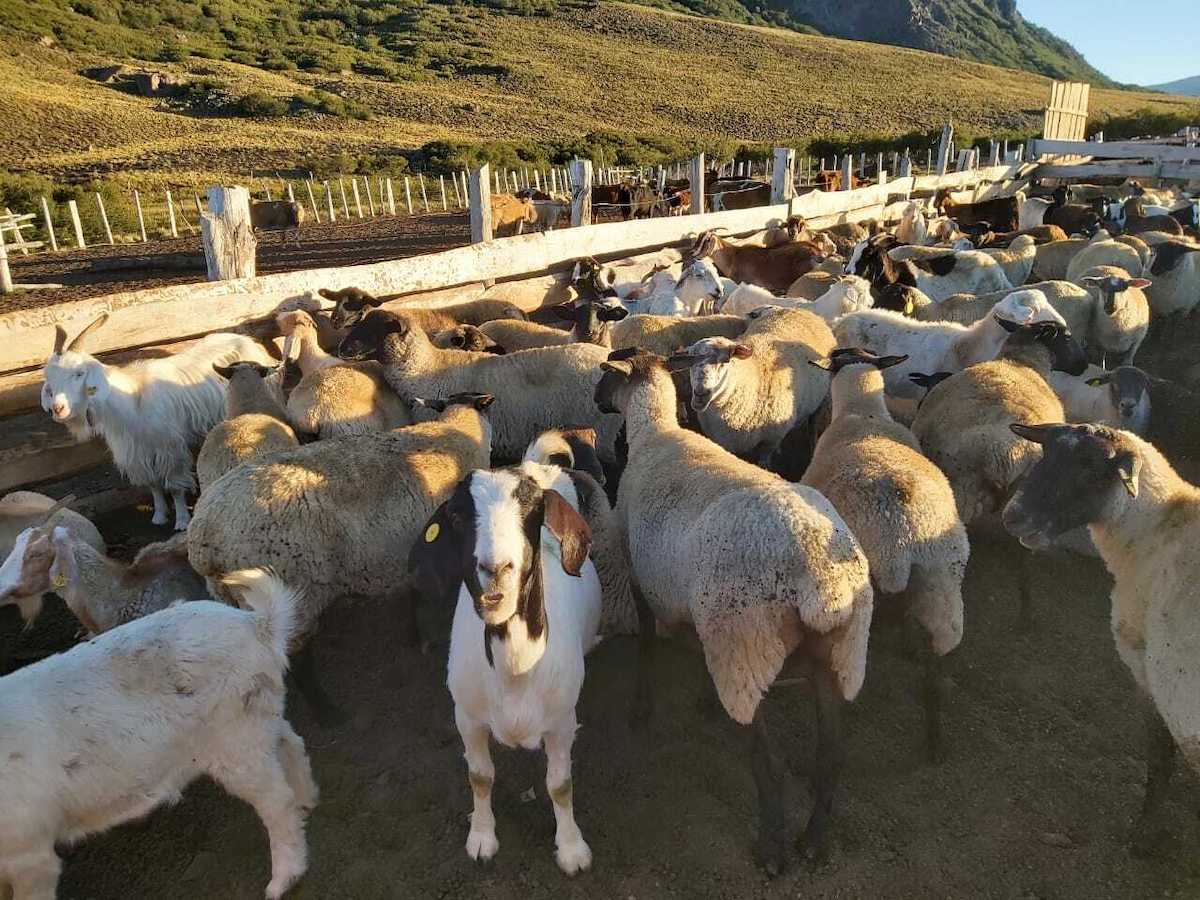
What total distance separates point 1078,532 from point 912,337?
258 cm

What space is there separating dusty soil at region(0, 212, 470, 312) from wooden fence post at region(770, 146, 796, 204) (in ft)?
22.8

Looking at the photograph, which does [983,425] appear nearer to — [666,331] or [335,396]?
[666,331]

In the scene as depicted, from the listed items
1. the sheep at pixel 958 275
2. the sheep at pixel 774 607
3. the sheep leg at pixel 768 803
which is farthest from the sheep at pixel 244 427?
the sheep at pixel 958 275

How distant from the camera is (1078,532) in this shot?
A: 5391 millimetres

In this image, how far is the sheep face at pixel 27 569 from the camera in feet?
12.6

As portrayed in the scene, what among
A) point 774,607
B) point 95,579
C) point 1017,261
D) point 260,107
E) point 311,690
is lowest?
point 311,690

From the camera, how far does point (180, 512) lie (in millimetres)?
5969

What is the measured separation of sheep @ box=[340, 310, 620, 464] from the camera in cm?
644

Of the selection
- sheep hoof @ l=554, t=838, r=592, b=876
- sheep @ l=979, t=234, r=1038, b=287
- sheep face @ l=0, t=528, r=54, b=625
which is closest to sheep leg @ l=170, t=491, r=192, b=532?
sheep face @ l=0, t=528, r=54, b=625

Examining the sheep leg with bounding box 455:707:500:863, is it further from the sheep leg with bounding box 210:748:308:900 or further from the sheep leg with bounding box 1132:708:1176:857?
the sheep leg with bounding box 1132:708:1176:857

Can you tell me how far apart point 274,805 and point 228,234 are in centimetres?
519

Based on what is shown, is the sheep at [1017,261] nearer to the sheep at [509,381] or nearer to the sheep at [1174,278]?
the sheep at [1174,278]

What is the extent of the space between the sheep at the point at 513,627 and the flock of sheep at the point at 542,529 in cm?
1

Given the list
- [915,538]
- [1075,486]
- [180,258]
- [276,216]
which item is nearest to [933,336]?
[1075,486]
